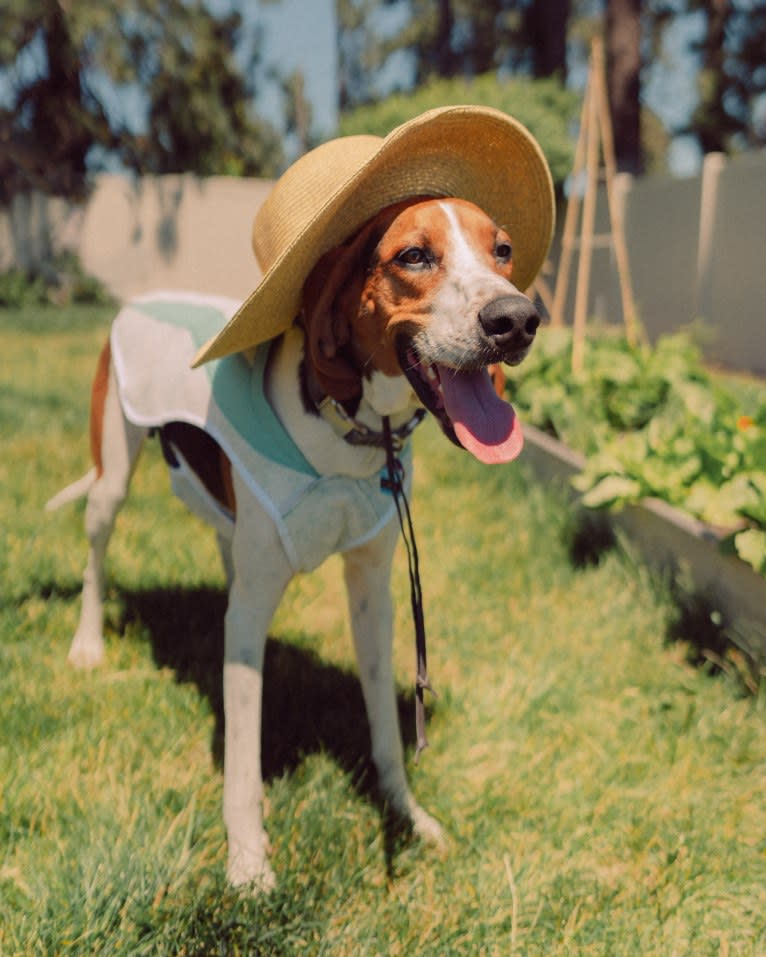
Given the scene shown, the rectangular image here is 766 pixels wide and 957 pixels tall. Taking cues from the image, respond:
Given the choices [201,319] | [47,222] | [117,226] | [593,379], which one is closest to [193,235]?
[117,226]

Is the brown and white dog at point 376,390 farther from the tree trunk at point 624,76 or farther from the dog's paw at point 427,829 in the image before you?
the tree trunk at point 624,76

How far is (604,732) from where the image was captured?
2.89 metres

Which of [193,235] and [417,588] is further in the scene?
[193,235]

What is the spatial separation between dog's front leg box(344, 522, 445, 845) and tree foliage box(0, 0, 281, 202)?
1797 cm

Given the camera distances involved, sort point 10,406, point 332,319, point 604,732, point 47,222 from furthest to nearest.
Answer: point 47,222 → point 10,406 → point 604,732 → point 332,319

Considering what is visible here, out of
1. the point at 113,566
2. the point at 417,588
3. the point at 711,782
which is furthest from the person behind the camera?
the point at 113,566

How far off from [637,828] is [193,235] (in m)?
18.2

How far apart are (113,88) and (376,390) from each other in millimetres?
18959

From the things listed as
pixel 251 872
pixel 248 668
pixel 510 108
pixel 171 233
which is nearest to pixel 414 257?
pixel 248 668

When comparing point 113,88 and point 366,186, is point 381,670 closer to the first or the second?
point 366,186

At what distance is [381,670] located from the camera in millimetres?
2441

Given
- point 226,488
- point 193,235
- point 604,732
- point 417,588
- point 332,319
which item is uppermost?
point 332,319

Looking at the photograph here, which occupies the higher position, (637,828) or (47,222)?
(637,828)

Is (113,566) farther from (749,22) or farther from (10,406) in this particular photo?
(749,22)
